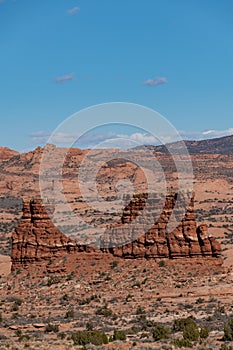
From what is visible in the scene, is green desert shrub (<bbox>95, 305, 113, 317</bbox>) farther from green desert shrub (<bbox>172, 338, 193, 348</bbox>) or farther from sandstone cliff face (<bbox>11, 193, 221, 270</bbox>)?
green desert shrub (<bbox>172, 338, 193, 348</bbox>)

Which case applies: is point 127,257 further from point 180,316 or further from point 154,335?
point 154,335

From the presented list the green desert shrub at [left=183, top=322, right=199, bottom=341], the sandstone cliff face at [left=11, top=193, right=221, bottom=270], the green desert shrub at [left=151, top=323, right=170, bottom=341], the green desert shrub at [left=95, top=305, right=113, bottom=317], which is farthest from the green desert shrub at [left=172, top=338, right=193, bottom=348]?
the sandstone cliff face at [left=11, top=193, right=221, bottom=270]

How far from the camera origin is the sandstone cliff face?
33.2 meters

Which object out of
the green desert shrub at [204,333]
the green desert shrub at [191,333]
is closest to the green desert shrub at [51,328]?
the green desert shrub at [191,333]

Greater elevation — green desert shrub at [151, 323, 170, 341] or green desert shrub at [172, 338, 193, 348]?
green desert shrub at [151, 323, 170, 341]

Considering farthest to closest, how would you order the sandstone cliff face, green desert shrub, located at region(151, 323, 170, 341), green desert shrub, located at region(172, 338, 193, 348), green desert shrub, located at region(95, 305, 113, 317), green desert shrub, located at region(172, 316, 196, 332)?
the sandstone cliff face → green desert shrub, located at region(95, 305, 113, 317) → green desert shrub, located at region(172, 316, 196, 332) → green desert shrub, located at region(151, 323, 170, 341) → green desert shrub, located at region(172, 338, 193, 348)

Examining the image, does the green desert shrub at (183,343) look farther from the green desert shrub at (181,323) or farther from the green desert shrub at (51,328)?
the green desert shrub at (51,328)

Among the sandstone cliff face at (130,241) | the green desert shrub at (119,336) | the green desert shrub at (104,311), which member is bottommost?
the green desert shrub at (119,336)

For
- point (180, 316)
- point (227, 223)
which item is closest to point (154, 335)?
point (180, 316)

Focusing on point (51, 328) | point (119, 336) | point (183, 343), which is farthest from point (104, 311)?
point (183, 343)

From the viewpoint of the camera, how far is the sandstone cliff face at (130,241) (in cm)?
3322

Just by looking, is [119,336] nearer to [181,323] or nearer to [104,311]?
[181,323]

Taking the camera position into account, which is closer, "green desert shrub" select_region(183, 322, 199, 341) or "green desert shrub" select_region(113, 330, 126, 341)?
"green desert shrub" select_region(183, 322, 199, 341)

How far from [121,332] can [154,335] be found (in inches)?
51.4
